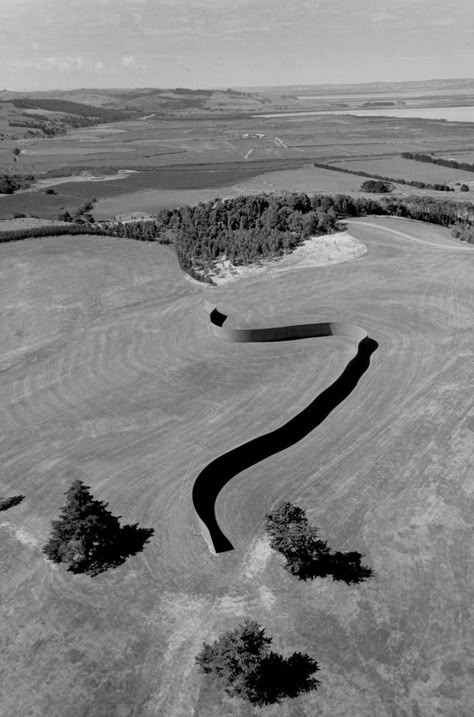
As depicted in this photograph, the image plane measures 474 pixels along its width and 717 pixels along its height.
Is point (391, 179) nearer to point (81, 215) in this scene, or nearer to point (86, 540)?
point (81, 215)

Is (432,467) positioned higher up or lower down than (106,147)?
lower down

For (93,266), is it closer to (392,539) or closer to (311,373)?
(311,373)

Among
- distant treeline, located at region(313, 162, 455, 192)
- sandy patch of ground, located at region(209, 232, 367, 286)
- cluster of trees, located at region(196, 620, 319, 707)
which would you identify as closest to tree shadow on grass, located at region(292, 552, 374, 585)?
cluster of trees, located at region(196, 620, 319, 707)

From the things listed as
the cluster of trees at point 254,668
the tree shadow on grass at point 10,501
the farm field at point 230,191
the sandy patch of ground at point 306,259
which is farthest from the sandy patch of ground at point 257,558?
the farm field at point 230,191

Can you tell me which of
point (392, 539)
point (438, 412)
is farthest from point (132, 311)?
point (392, 539)

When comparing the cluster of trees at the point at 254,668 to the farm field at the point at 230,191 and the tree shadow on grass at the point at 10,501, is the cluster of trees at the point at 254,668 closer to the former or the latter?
the tree shadow on grass at the point at 10,501

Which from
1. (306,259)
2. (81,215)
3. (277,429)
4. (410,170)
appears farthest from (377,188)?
(277,429)
